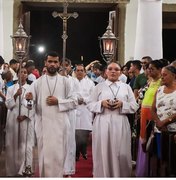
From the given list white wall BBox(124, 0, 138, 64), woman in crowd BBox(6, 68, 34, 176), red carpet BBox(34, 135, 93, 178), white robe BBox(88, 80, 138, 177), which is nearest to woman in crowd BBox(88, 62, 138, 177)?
white robe BBox(88, 80, 138, 177)

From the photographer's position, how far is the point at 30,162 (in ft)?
27.3

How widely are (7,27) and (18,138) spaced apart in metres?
6.32

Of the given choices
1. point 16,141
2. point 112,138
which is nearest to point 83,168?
point 16,141

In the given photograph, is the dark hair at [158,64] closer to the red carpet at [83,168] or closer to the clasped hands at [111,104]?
the clasped hands at [111,104]

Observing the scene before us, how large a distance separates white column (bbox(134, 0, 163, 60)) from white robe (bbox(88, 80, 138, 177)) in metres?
3.99

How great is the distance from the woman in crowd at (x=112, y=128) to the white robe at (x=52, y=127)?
0.44 meters

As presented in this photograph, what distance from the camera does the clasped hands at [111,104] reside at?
298 inches

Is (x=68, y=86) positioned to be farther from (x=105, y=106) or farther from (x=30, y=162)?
(x=30, y=162)

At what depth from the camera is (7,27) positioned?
14.2 metres

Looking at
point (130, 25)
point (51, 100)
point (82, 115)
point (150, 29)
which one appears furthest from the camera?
point (130, 25)

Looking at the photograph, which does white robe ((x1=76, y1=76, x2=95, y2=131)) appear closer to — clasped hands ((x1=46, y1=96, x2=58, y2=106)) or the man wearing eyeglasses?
the man wearing eyeglasses

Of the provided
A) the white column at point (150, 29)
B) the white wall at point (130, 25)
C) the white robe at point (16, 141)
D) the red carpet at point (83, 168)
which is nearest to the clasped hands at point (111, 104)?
the white robe at point (16, 141)

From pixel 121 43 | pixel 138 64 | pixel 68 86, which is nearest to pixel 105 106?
pixel 68 86

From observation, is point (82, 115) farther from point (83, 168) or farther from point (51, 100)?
point (51, 100)
